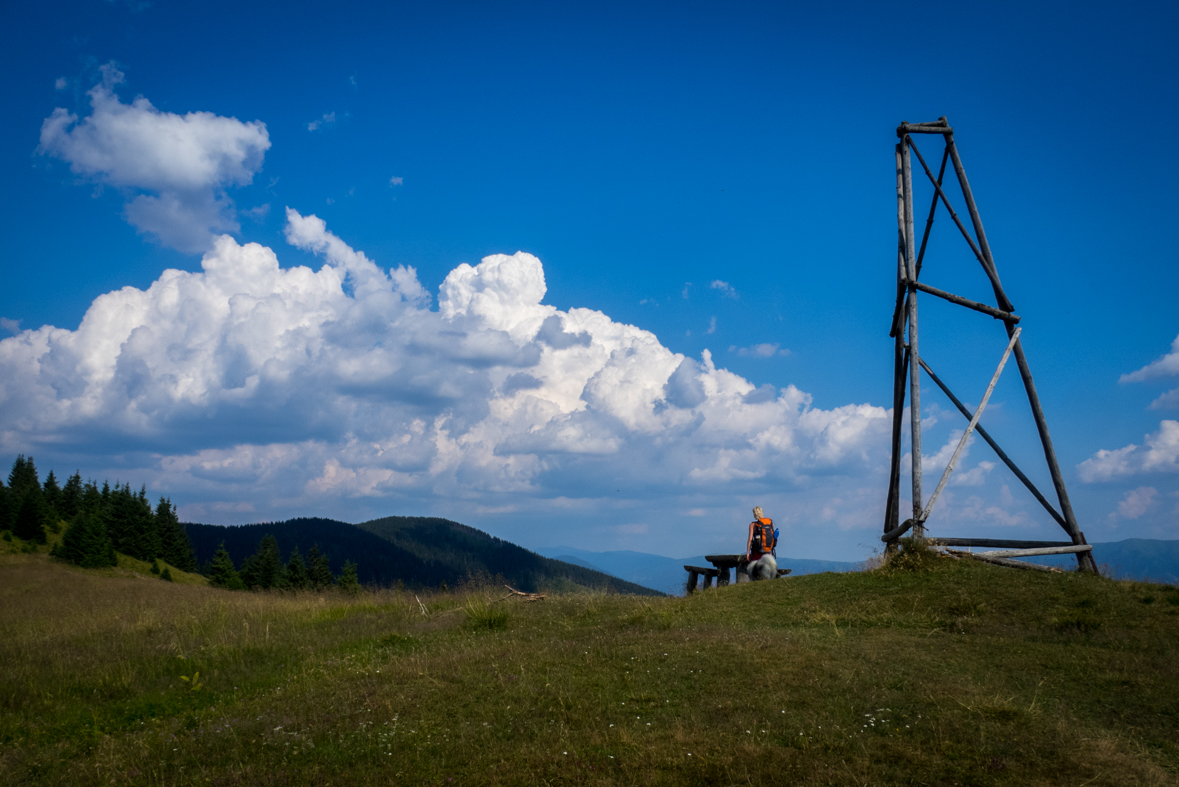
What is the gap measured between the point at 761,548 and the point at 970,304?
7058 mm

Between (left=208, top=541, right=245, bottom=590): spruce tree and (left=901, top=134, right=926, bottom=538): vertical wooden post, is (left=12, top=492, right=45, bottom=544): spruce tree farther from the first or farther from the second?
(left=901, top=134, right=926, bottom=538): vertical wooden post

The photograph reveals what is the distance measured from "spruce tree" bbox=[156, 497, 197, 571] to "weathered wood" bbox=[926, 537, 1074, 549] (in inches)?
2521

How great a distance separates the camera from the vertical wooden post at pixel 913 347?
12875mm

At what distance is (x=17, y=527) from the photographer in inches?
1681

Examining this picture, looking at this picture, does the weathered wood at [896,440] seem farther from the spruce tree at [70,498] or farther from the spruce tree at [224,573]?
the spruce tree at [70,498]

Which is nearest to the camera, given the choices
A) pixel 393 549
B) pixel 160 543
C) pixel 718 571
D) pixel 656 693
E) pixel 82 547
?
pixel 656 693

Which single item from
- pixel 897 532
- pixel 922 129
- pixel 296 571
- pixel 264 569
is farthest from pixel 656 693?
pixel 264 569

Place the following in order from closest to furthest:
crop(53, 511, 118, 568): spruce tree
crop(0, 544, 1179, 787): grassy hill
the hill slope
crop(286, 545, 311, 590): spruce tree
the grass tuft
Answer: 1. crop(0, 544, 1179, 787): grassy hill
2. the grass tuft
3. crop(53, 511, 118, 568): spruce tree
4. crop(286, 545, 311, 590): spruce tree
5. the hill slope

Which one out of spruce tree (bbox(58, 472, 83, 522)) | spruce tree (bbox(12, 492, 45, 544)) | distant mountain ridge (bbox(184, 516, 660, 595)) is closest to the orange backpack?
spruce tree (bbox(12, 492, 45, 544))

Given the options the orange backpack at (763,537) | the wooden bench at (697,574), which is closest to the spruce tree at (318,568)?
the wooden bench at (697,574)

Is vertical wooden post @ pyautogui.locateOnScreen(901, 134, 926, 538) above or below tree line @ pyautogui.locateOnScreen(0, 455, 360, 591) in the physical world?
above

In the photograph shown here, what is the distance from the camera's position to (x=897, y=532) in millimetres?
13500

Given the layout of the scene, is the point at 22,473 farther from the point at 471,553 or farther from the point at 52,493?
the point at 471,553

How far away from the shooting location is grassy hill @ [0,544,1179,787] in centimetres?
565
